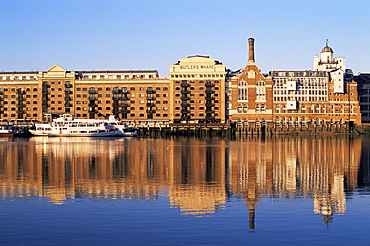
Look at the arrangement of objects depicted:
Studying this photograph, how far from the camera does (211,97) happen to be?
179 meters

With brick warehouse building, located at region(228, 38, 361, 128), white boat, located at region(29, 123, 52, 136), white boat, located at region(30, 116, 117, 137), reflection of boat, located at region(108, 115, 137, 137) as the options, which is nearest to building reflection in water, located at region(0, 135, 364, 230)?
white boat, located at region(30, 116, 117, 137)

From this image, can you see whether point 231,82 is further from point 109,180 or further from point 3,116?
point 109,180

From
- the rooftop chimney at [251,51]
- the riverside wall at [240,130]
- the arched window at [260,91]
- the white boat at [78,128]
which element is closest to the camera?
the white boat at [78,128]

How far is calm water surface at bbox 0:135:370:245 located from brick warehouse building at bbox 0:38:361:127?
120 meters

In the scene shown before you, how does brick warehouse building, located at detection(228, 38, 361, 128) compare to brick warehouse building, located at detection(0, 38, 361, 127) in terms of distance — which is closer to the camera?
brick warehouse building, located at detection(228, 38, 361, 128)

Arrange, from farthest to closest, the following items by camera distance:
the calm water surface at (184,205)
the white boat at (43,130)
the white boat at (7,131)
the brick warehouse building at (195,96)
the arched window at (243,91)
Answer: the brick warehouse building at (195,96)
the arched window at (243,91)
the white boat at (7,131)
the white boat at (43,130)
the calm water surface at (184,205)

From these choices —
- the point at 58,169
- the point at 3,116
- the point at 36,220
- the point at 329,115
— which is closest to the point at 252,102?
the point at 329,115

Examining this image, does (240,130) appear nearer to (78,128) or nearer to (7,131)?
(78,128)

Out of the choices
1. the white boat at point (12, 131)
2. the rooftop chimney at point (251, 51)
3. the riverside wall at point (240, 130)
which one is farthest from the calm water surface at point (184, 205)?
the rooftop chimney at point (251, 51)

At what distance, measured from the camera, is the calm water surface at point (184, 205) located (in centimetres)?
2497

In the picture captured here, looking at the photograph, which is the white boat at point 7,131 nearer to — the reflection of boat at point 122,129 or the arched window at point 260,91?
the reflection of boat at point 122,129

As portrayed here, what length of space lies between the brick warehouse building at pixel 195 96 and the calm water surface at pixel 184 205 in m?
120

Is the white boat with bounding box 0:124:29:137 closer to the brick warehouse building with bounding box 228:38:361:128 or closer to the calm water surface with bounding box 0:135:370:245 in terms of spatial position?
the brick warehouse building with bounding box 228:38:361:128

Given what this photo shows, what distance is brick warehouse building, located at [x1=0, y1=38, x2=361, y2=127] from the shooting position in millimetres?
176250
